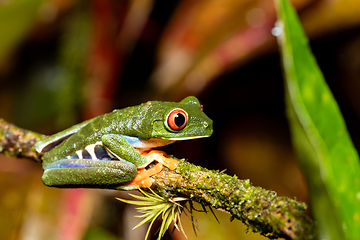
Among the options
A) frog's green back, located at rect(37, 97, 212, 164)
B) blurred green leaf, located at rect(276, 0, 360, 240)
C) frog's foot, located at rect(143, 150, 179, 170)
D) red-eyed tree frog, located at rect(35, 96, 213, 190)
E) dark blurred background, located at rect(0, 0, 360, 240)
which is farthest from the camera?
dark blurred background, located at rect(0, 0, 360, 240)

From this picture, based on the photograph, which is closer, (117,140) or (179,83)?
(117,140)

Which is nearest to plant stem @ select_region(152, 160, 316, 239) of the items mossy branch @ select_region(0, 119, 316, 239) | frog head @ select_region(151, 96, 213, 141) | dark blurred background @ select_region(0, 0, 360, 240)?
mossy branch @ select_region(0, 119, 316, 239)

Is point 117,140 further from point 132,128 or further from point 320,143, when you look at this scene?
point 320,143

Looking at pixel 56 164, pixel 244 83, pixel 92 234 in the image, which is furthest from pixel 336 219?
pixel 244 83

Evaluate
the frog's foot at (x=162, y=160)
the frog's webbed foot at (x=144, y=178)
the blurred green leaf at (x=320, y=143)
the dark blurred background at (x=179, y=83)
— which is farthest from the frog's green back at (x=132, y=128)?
the blurred green leaf at (x=320, y=143)

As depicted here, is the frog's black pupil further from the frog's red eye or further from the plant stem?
the plant stem

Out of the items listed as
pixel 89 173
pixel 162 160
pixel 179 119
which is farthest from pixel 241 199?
pixel 89 173

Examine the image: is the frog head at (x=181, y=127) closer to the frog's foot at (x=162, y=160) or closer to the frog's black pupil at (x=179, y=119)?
the frog's black pupil at (x=179, y=119)
